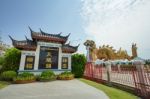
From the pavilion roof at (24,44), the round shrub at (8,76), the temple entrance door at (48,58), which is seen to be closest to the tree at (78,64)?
the temple entrance door at (48,58)

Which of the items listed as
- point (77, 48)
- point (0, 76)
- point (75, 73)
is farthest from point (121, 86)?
point (0, 76)

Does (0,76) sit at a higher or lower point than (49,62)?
lower

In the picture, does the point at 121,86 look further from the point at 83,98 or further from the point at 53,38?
the point at 53,38

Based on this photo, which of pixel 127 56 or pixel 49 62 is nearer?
pixel 49 62

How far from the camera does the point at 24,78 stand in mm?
10883

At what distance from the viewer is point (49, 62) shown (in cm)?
1331

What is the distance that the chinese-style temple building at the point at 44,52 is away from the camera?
40.3 ft

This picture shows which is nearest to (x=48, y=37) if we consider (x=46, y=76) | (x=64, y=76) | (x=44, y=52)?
(x=44, y=52)

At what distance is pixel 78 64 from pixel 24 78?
6.87 meters

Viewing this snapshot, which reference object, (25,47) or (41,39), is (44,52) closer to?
(41,39)

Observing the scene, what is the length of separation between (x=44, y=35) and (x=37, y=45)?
1639 millimetres

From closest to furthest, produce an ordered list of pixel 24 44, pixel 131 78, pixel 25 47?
pixel 131 78, pixel 25 47, pixel 24 44

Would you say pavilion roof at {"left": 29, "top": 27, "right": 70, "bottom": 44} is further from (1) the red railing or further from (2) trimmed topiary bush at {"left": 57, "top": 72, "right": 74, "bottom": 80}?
(1) the red railing

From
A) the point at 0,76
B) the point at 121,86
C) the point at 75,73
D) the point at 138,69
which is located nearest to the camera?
the point at 138,69
